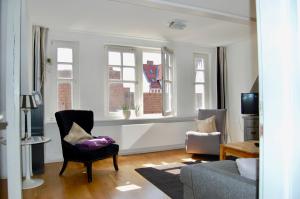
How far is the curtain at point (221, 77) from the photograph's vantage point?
5625 millimetres

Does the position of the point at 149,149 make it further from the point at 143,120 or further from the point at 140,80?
the point at 140,80

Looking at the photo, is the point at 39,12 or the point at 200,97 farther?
the point at 200,97

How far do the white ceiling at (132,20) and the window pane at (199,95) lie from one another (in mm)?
1163

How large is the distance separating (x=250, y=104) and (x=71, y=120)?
346 centimetres

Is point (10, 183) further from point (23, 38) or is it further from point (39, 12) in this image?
point (39, 12)

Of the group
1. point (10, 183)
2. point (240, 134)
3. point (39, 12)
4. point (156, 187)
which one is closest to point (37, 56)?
point (39, 12)

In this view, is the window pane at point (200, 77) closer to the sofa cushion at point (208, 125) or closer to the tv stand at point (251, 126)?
the sofa cushion at point (208, 125)

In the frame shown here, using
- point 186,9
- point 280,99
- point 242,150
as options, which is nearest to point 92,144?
point 242,150

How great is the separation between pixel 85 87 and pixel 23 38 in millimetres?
1686

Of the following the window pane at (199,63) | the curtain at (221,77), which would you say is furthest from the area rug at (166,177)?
the window pane at (199,63)

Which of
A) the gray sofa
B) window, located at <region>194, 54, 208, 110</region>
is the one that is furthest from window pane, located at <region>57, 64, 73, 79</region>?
the gray sofa

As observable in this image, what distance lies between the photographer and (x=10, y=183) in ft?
5.95

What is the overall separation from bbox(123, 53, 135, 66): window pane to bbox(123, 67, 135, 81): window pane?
0.36 feet

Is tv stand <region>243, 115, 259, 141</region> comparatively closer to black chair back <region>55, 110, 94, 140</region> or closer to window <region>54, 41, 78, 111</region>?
black chair back <region>55, 110, 94, 140</region>
